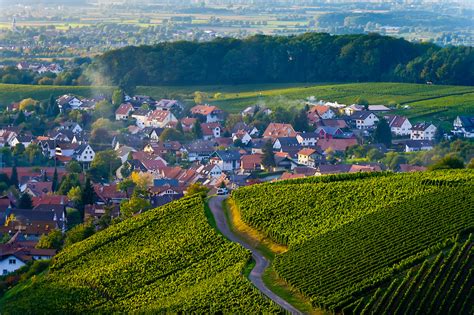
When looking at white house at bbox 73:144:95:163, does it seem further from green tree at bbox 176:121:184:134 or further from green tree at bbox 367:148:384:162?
green tree at bbox 367:148:384:162

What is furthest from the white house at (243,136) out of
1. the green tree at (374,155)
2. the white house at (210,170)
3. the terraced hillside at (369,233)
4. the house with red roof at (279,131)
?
the terraced hillside at (369,233)

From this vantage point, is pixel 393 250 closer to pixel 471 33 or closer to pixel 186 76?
pixel 186 76

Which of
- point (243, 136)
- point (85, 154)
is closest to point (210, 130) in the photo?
point (243, 136)

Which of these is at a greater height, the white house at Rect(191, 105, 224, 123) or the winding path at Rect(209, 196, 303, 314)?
the winding path at Rect(209, 196, 303, 314)

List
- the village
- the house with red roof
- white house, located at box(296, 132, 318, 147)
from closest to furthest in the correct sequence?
the village → white house, located at box(296, 132, 318, 147) → the house with red roof

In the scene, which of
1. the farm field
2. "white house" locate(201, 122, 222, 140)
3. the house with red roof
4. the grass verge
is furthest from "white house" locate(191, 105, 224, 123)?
the grass verge

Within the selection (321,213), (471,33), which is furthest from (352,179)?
(471,33)
